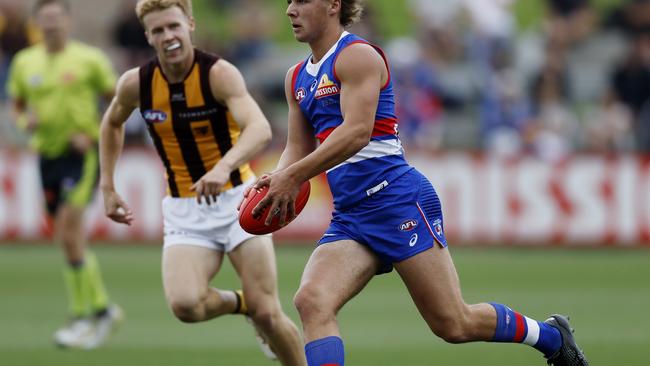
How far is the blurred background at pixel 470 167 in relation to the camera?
39.9 feet

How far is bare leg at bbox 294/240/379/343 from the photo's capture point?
6367 millimetres

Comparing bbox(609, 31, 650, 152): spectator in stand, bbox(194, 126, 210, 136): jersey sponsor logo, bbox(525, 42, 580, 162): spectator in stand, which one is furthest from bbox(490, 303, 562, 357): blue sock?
bbox(609, 31, 650, 152): spectator in stand

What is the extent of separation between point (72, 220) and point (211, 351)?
195cm

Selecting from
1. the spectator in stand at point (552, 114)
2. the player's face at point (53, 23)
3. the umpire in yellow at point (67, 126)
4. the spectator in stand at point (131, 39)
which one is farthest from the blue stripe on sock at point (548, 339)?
the spectator in stand at point (131, 39)

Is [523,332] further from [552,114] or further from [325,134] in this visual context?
[552,114]

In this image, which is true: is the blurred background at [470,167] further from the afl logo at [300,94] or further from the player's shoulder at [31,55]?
the afl logo at [300,94]

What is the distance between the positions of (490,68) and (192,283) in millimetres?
12076

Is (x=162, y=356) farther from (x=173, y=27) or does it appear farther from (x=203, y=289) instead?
(x=173, y=27)

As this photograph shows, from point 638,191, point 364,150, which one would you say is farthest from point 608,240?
point 364,150

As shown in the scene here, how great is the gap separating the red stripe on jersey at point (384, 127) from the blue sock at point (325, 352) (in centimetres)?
114

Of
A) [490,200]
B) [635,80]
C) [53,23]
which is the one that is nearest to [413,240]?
[53,23]

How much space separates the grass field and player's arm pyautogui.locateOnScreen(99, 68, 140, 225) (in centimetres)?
174

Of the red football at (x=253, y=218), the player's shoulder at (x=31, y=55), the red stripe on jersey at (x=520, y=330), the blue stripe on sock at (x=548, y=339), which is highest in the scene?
the player's shoulder at (x=31, y=55)

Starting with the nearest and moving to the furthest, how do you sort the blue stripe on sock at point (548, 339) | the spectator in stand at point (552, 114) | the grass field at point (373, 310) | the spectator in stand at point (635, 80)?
the blue stripe on sock at point (548, 339) < the grass field at point (373, 310) < the spectator in stand at point (552, 114) < the spectator in stand at point (635, 80)
